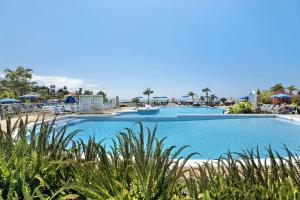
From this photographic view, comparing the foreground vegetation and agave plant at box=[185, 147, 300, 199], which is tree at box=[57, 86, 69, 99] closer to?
the foreground vegetation

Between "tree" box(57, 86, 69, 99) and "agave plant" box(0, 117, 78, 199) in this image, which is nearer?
"agave plant" box(0, 117, 78, 199)

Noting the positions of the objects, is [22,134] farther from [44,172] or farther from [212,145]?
[212,145]

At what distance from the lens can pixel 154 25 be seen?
21703 millimetres

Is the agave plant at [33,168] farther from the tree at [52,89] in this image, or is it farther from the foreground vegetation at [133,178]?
the tree at [52,89]

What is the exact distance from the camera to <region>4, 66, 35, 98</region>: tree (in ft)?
166

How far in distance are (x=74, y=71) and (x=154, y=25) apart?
58.6ft

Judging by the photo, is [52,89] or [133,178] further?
[52,89]

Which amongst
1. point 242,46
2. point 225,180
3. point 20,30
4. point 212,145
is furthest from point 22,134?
point 242,46

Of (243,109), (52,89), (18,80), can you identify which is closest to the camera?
(243,109)

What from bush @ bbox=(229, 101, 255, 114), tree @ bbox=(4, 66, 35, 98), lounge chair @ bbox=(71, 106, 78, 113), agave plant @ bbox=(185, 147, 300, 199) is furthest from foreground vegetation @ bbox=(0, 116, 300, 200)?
tree @ bbox=(4, 66, 35, 98)

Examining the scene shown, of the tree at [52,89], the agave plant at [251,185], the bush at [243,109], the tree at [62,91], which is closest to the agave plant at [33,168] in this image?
the agave plant at [251,185]

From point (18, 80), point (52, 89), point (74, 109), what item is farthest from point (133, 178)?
point (52, 89)

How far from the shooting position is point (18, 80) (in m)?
51.2

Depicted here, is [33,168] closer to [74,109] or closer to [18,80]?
[74,109]
